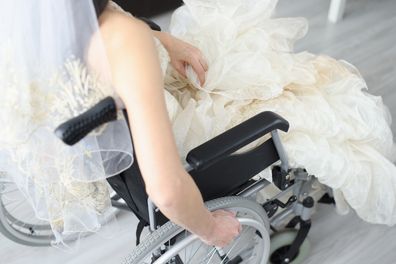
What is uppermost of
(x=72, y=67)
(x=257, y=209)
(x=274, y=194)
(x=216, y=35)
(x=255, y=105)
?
(x=72, y=67)

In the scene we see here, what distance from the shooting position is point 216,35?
1.04 m

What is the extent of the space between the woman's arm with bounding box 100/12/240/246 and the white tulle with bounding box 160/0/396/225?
244 mm

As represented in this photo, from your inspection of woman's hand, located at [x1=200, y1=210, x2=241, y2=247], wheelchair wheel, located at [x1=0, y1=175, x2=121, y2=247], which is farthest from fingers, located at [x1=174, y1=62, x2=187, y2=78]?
wheelchair wheel, located at [x1=0, y1=175, x2=121, y2=247]

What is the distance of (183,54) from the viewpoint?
937mm

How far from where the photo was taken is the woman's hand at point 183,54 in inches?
36.9

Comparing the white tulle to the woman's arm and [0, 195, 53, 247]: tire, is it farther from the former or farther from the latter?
[0, 195, 53, 247]: tire

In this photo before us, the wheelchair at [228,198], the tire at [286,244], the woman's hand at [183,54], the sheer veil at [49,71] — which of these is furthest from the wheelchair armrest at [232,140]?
the tire at [286,244]

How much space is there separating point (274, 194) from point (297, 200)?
2.8 inches

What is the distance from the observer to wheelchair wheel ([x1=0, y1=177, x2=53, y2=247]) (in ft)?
3.85

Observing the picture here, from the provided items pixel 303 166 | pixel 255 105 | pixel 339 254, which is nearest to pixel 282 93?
pixel 255 105

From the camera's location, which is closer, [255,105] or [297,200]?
[255,105]

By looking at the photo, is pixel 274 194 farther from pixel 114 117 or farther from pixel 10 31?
pixel 10 31

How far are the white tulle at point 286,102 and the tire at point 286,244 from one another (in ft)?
0.57

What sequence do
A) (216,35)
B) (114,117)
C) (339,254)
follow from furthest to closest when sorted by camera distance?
(339,254) < (216,35) < (114,117)
